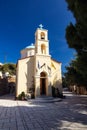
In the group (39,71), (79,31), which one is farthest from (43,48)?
(79,31)

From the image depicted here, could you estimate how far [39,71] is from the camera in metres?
21.9

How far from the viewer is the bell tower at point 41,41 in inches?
906

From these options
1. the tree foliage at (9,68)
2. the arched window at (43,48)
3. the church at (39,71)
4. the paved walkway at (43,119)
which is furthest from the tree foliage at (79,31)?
the tree foliage at (9,68)

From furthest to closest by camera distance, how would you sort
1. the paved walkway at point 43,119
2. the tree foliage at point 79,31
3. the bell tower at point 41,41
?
the bell tower at point 41,41, the paved walkway at point 43,119, the tree foliage at point 79,31

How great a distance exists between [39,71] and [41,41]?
4602mm

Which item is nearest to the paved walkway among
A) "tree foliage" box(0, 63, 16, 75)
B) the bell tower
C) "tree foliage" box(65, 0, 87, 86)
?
"tree foliage" box(65, 0, 87, 86)

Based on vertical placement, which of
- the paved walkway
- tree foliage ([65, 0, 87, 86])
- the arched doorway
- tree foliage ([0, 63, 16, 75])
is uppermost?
tree foliage ([0, 63, 16, 75])

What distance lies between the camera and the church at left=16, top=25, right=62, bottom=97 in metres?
21.6

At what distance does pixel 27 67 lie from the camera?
886 inches

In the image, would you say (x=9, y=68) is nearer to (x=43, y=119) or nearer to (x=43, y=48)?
(x=43, y=48)

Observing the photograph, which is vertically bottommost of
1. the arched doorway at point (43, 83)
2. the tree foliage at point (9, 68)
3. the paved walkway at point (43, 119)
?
the paved walkway at point (43, 119)

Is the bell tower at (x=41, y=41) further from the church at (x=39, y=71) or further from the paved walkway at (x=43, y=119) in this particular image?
the paved walkway at (x=43, y=119)

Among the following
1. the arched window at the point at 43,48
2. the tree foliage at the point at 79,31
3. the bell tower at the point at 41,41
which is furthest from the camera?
the arched window at the point at 43,48

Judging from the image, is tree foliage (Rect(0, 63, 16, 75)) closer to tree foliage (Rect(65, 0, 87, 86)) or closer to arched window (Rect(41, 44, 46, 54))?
arched window (Rect(41, 44, 46, 54))
